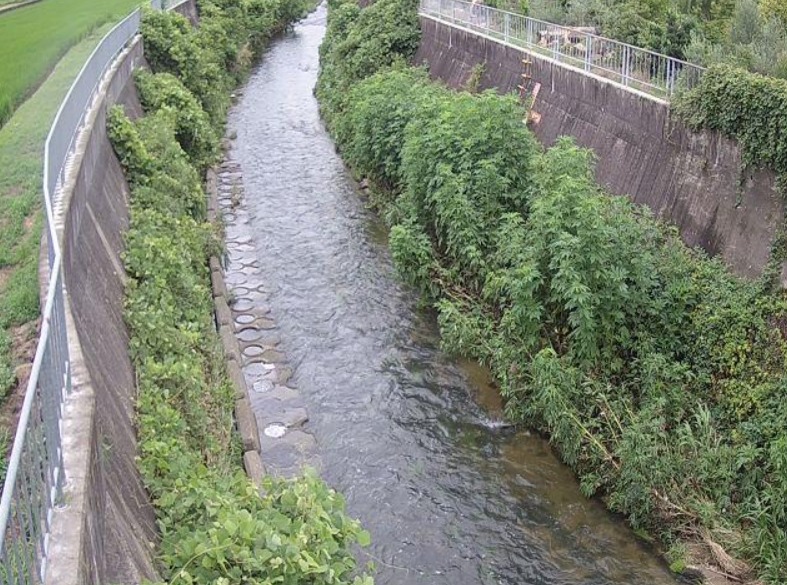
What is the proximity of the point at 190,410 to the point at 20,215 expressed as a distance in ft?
15.5

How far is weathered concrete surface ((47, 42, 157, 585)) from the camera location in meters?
5.53

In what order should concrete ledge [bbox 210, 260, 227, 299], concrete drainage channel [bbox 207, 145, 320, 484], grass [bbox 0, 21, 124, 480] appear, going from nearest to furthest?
grass [bbox 0, 21, 124, 480] → concrete drainage channel [bbox 207, 145, 320, 484] → concrete ledge [bbox 210, 260, 227, 299]

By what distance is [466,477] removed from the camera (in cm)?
1102

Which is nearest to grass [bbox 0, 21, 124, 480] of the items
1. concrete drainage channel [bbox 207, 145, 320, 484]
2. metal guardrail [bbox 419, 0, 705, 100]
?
concrete drainage channel [bbox 207, 145, 320, 484]

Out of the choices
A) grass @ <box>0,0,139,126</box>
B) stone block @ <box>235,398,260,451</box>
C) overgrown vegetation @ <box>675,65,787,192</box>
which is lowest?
stone block @ <box>235,398,260,451</box>

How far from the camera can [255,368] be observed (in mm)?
13742

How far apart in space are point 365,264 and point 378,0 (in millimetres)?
16016

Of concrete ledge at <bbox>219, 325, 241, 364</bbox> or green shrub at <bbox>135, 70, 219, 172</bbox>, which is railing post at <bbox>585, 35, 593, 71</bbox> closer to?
concrete ledge at <bbox>219, 325, 241, 364</bbox>

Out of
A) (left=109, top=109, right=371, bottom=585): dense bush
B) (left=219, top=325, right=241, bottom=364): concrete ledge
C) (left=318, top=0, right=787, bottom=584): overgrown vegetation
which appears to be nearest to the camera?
(left=109, top=109, right=371, bottom=585): dense bush

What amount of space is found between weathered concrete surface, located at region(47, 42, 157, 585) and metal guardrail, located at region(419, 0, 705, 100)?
975cm

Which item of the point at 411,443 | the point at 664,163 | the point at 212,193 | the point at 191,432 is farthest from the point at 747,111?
the point at 212,193

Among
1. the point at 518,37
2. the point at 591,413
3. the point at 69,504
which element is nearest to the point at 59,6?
the point at 518,37

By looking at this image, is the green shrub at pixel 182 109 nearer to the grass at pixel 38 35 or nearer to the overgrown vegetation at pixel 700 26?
the grass at pixel 38 35

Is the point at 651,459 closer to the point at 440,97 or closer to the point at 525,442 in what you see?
the point at 525,442
